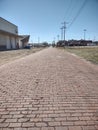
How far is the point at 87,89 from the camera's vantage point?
4.51 meters

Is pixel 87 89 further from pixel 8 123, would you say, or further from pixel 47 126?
pixel 8 123

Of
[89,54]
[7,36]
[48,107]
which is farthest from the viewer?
[7,36]

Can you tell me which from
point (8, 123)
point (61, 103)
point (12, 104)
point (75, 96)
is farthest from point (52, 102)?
point (8, 123)

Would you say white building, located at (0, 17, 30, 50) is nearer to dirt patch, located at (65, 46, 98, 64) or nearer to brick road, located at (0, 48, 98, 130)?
dirt patch, located at (65, 46, 98, 64)

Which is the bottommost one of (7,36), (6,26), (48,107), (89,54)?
(48,107)

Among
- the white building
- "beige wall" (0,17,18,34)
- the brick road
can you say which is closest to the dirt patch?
the brick road

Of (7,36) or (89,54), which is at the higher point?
(7,36)

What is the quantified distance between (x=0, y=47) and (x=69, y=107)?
30826 millimetres

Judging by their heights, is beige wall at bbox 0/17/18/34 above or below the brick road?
above

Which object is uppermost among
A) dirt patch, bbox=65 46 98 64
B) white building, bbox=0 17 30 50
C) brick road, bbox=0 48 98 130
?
white building, bbox=0 17 30 50

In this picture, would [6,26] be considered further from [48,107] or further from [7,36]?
[48,107]

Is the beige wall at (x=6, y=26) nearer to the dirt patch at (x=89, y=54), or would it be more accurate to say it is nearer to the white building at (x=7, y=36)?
the white building at (x=7, y=36)

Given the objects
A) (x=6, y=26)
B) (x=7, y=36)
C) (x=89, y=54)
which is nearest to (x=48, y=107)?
(x=89, y=54)

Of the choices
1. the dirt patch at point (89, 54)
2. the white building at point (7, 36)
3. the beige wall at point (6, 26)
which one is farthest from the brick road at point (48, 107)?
the beige wall at point (6, 26)
